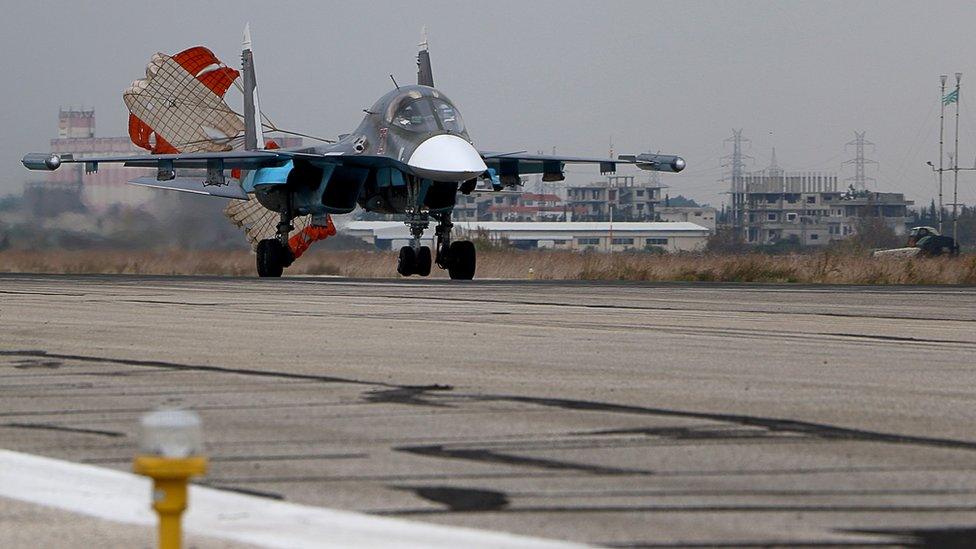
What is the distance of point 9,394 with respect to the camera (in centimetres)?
975

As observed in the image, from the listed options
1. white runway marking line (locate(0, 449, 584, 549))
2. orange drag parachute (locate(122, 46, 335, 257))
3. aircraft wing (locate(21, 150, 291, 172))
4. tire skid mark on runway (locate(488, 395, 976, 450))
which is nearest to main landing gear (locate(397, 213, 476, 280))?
aircraft wing (locate(21, 150, 291, 172))

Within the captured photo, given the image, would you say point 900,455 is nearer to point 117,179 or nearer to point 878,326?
point 878,326

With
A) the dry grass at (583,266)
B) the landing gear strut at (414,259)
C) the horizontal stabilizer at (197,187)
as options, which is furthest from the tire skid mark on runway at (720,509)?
the horizontal stabilizer at (197,187)

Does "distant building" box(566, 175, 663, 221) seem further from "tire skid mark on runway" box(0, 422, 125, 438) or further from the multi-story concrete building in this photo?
"tire skid mark on runway" box(0, 422, 125, 438)

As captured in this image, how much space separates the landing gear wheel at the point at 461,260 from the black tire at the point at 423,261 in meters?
0.73

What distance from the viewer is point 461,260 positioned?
34656mm

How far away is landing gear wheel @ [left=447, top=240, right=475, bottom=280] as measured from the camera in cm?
3469

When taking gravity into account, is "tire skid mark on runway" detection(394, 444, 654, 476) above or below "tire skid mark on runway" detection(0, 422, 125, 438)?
below

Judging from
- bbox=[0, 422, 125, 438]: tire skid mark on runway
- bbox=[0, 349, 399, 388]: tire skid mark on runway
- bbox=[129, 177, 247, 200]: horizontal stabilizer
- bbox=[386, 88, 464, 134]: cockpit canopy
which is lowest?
bbox=[0, 422, 125, 438]: tire skid mark on runway

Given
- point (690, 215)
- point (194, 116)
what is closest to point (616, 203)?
point (690, 215)

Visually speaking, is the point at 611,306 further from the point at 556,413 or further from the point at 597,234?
the point at 597,234

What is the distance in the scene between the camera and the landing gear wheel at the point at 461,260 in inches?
1366

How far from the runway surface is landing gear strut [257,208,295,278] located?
18035mm

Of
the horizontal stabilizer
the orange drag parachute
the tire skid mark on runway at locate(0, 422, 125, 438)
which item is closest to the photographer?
the tire skid mark on runway at locate(0, 422, 125, 438)
